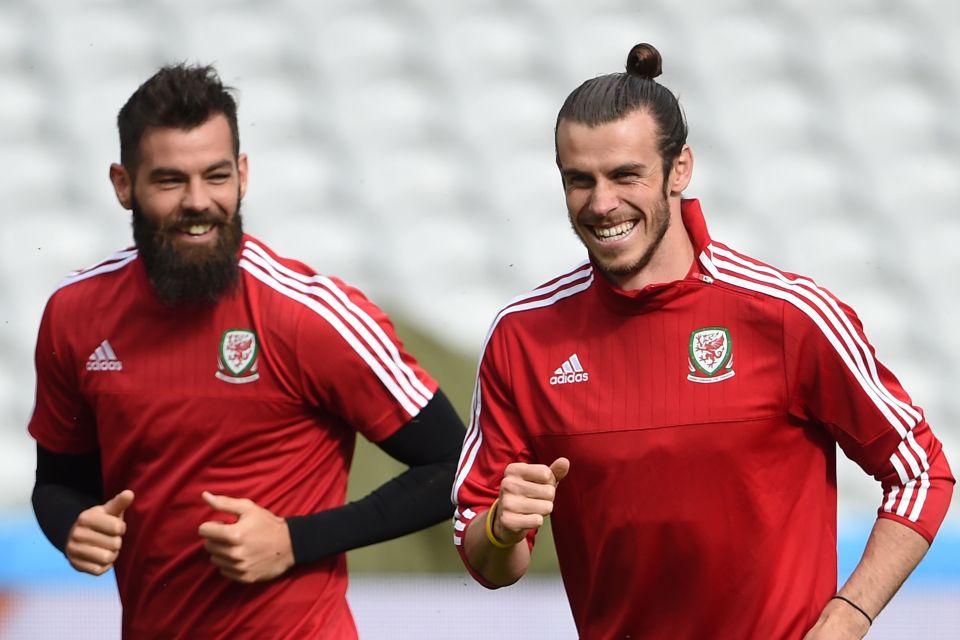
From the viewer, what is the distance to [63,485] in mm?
2771

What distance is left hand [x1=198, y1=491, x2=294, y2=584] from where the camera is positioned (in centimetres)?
246

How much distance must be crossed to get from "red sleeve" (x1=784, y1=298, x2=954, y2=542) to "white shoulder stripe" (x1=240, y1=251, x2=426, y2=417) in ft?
2.39

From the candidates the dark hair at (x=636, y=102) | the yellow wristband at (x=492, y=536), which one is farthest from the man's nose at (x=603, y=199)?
the yellow wristband at (x=492, y=536)

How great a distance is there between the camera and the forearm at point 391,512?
2580 mm

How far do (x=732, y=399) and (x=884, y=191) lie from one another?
15.8 feet

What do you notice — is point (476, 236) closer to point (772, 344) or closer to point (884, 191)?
point (884, 191)

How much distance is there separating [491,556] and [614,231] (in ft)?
1.80

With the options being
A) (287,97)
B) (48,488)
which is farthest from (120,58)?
(48,488)

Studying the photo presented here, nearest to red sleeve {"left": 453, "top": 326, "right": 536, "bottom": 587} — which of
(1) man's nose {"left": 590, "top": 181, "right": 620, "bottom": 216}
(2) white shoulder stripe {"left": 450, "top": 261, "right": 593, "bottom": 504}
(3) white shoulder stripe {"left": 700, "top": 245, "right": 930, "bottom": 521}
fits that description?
(2) white shoulder stripe {"left": 450, "top": 261, "right": 593, "bottom": 504}

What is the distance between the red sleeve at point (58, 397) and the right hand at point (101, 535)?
25 centimetres

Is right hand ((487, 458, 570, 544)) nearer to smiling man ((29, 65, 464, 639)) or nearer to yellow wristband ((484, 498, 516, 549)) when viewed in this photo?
yellow wristband ((484, 498, 516, 549))

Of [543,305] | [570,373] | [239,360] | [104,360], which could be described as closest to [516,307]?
[543,305]

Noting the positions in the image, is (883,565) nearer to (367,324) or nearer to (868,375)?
(868,375)

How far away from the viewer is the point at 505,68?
684 cm
